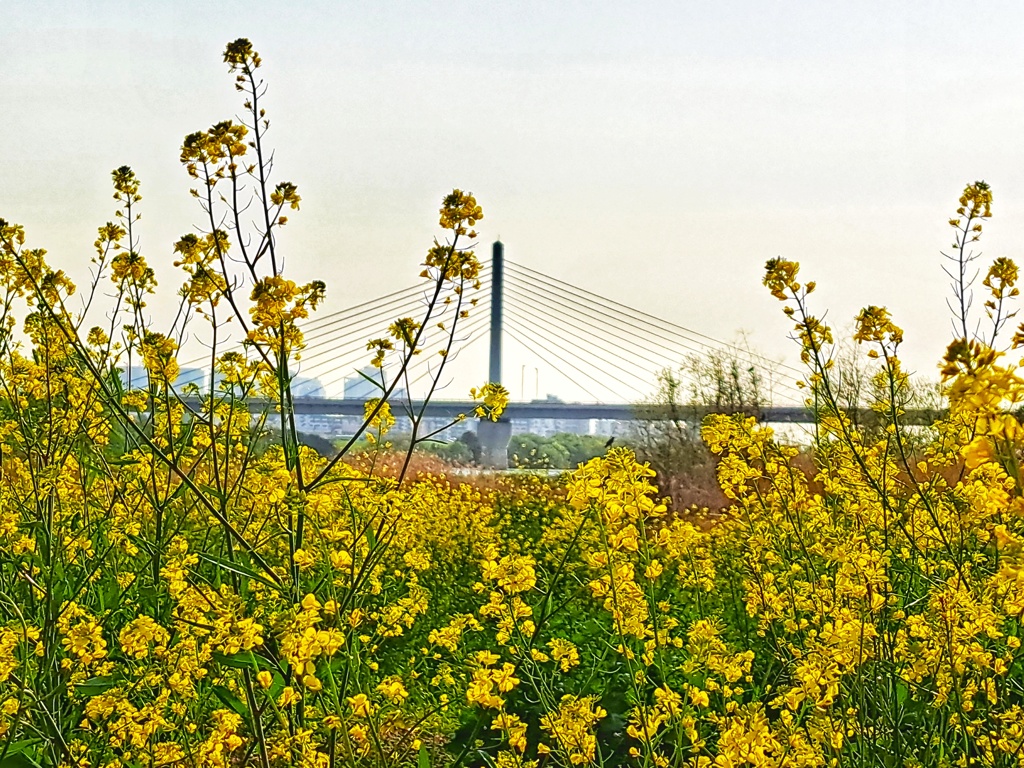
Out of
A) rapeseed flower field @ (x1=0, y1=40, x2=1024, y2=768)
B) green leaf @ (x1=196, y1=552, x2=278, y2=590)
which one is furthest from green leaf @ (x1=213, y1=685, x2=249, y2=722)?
green leaf @ (x1=196, y1=552, x2=278, y2=590)

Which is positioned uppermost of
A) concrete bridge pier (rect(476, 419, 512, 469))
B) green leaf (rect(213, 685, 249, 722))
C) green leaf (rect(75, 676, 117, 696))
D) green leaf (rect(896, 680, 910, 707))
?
concrete bridge pier (rect(476, 419, 512, 469))

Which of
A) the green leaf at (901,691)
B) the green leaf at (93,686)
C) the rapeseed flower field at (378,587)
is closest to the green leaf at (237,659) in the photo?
the rapeseed flower field at (378,587)

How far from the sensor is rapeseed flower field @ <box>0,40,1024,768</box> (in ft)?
5.65

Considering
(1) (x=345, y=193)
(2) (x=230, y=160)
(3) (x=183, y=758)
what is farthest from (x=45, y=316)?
(1) (x=345, y=193)

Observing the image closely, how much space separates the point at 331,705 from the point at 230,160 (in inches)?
38.8

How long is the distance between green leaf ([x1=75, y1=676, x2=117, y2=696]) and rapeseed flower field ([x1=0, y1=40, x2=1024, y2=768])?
0.01 m

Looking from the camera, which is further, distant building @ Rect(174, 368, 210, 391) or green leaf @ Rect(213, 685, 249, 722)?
distant building @ Rect(174, 368, 210, 391)

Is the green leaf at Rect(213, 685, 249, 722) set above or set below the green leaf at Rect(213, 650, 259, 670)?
below

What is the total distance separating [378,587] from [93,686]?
0.83m

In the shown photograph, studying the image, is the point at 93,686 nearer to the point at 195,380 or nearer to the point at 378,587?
the point at 378,587

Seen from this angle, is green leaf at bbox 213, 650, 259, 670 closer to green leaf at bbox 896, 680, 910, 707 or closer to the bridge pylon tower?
green leaf at bbox 896, 680, 910, 707

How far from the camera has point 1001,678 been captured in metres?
2.20

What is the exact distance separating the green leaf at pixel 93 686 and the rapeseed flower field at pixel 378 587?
10 mm

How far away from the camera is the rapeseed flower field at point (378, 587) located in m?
1.72
